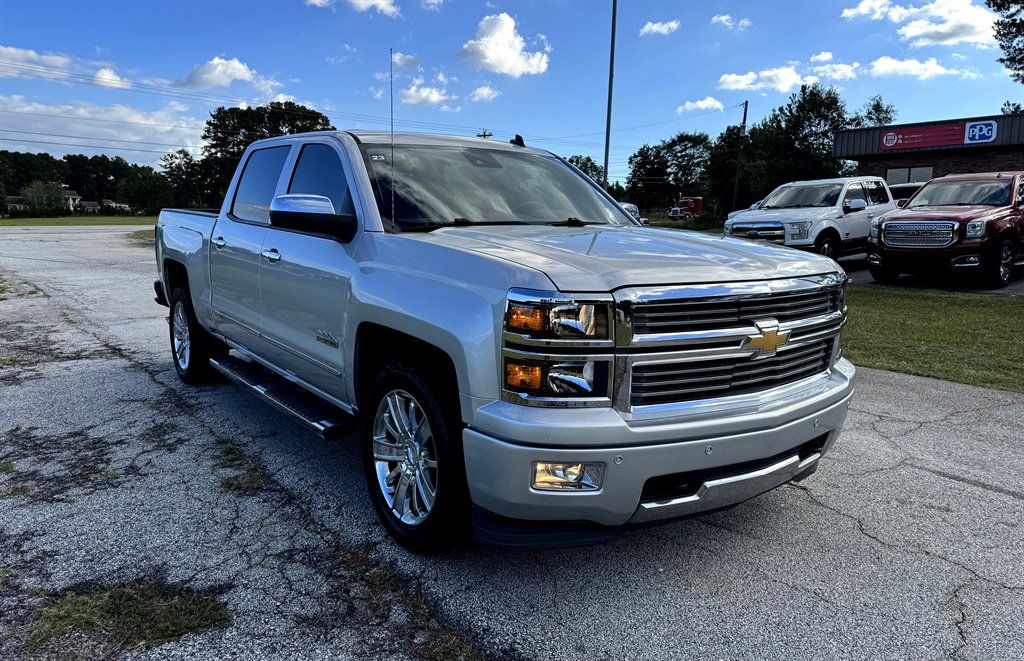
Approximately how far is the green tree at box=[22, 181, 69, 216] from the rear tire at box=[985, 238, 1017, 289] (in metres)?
92.9

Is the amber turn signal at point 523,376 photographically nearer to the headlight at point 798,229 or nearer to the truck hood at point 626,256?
the truck hood at point 626,256

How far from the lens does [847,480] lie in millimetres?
4035

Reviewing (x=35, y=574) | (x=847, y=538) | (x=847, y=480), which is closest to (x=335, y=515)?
(x=35, y=574)

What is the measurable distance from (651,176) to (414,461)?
376 ft

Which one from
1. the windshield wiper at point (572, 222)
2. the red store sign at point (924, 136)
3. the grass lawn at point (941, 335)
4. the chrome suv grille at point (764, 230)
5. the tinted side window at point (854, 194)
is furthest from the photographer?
the red store sign at point (924, 136)

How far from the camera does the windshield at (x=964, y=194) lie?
502 inches

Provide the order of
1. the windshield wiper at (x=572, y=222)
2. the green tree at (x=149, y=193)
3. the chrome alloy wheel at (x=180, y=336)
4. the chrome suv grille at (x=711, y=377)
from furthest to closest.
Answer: the green tree at (x=149, y=193) → the chrome alloy wheel at (x=180, y=336) → the windshield wiper at (x=572, y=222) → the chrome suv grille at (x=711, y=377)

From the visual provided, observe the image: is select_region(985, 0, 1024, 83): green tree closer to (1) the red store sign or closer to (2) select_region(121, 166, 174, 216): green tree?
(1) the red store sign

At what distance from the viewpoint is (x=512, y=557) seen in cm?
317

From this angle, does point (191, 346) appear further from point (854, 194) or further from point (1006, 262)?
point (854, 194)

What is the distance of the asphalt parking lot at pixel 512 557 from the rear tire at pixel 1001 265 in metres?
8.43

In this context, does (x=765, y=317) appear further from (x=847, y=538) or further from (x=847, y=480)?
(x=847, y=480)

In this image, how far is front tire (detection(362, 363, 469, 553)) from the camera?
282 centimetres

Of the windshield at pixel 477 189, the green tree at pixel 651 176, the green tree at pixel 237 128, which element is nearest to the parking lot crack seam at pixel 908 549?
the windshield at pixel 477 189
